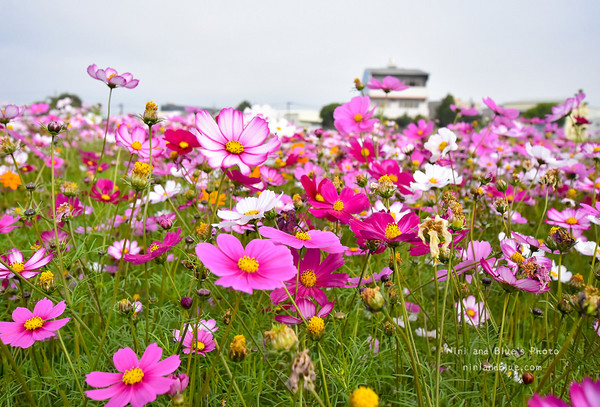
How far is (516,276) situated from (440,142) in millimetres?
637

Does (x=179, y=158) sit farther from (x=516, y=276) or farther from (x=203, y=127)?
(x=516, y=276)

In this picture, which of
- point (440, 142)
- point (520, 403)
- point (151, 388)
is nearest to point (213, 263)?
point (151, 388)

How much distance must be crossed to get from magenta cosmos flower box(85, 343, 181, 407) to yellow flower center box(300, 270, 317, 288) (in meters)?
0.24

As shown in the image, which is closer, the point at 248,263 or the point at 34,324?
the point at 248,263

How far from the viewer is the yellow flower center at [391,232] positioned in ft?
1.89

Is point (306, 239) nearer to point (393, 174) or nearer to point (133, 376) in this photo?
point (133, 376)

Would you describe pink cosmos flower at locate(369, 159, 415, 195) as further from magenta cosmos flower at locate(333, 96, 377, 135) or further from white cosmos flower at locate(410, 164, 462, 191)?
magenta cosmos flower at locate(333, 96, 377, 135)

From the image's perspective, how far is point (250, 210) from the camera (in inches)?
27.5

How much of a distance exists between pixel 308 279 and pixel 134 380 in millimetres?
303

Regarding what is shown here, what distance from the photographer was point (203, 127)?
0.65 m

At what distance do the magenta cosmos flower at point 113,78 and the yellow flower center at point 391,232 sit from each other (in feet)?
2.64

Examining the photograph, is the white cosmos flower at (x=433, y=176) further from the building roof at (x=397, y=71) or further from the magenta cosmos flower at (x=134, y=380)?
the building roof at (x=397, y=71)

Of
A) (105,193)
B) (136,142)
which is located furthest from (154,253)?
(105,193)

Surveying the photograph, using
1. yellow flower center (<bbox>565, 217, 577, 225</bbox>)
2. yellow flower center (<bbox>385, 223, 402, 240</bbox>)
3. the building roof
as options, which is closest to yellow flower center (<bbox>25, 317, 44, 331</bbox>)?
yellow flower center (<bbox>385, 223, 402, 240</bbox>)
